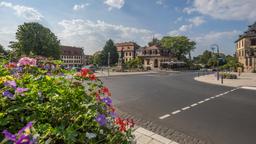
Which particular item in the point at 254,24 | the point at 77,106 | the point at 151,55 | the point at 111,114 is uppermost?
the point at 254,24

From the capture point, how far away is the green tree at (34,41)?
48.3 meters

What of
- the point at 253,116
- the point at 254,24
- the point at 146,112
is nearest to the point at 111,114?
the point at 146,112

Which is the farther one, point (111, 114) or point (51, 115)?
point (111, 114)

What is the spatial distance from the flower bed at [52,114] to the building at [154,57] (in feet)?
267

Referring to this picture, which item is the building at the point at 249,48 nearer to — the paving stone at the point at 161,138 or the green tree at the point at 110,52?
the green tree at the point at 110,52

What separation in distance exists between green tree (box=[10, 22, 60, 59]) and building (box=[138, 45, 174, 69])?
140ft

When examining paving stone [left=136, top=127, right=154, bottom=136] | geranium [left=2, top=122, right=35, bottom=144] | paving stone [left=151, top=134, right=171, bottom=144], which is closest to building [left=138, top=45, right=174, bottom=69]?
paving stone [left=136, top=127, right=154, bottom=136]

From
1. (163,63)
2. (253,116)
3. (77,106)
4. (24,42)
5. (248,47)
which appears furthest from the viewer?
(163,63)

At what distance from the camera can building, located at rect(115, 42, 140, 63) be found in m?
99.9

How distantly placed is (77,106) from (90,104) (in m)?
0.14

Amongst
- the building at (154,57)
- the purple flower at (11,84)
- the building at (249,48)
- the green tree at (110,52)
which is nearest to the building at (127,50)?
the green tree at (110,52)

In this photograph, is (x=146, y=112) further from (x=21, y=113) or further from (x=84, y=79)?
(x=21, y=113)

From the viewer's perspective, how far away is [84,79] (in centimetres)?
306

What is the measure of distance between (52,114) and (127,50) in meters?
100
